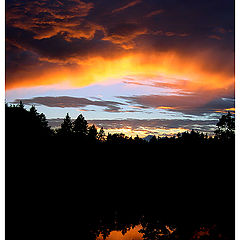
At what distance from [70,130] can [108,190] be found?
63.8 meters

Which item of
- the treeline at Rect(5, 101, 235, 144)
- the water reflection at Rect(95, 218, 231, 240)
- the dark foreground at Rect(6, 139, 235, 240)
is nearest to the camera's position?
the water reflection at Rect(95, 218, 231, 240)

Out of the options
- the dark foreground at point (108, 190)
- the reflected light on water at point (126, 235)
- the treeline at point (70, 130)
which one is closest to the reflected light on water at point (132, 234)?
the reflected light on water at point (126, 235)

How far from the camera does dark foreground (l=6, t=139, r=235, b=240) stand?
15963mm

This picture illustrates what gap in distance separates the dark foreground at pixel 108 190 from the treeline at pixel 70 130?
5.02m

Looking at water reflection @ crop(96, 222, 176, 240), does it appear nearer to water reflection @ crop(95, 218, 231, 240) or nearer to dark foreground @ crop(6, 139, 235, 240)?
water reflection @ crop(95, 218, 231, 240)

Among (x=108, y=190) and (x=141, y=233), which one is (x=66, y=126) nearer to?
(x=108, y=190)

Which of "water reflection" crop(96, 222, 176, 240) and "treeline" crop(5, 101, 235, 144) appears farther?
"treeline" crop(5, 101, 235, 144)

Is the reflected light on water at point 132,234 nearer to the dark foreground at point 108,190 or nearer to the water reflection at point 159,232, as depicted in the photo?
the water reflection at point 159,232

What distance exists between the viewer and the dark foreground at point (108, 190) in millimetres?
15963

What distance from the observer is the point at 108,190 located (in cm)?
3048

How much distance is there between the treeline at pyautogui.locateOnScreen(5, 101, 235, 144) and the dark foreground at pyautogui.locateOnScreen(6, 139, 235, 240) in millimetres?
5023

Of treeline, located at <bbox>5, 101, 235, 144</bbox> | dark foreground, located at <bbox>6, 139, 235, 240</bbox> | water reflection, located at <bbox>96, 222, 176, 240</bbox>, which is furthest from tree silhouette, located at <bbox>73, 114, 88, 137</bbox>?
water reflection, located at <bbox>96, 222, 176, 240</bbox>
